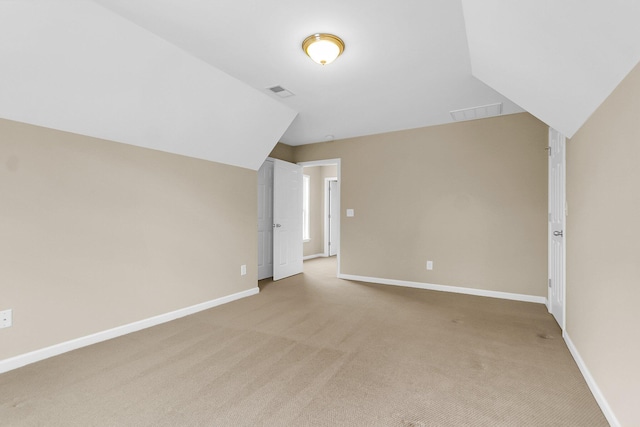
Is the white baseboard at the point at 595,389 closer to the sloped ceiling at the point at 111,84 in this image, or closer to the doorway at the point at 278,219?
the sloped ceiling at the point at 111,84

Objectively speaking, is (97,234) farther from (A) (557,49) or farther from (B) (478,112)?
(B) (478,112)

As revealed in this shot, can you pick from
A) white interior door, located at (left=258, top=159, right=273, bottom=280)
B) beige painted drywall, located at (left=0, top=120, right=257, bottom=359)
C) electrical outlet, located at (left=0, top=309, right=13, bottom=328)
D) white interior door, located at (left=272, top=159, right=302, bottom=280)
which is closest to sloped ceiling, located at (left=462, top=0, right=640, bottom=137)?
beige painted drywall, located at (left=0, top=120, right=257, bottom=359)

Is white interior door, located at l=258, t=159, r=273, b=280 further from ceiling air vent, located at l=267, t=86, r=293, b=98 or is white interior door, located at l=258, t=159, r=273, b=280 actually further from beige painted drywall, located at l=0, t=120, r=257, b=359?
ceiling air vent, located at l=267, t=86, r=293, b=98

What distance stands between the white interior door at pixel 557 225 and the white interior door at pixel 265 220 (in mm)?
3783

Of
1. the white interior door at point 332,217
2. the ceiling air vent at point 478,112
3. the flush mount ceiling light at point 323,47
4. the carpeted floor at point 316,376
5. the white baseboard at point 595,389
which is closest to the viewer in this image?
the white baseboard at point 595,389

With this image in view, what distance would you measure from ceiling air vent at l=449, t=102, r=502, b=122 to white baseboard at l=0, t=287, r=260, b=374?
378 cm

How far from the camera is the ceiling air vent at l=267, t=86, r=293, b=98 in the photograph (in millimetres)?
3113

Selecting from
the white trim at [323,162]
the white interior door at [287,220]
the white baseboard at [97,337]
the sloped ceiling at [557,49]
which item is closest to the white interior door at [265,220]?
the white interior door at [287,220]

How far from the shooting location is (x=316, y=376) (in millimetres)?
2029

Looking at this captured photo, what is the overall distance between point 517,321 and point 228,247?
11.0 feet

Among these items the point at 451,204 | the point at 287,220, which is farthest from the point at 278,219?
the point at 451,204

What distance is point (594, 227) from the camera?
6.13 ft

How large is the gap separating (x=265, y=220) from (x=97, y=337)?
114 inches

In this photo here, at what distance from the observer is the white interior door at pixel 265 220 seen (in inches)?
197
